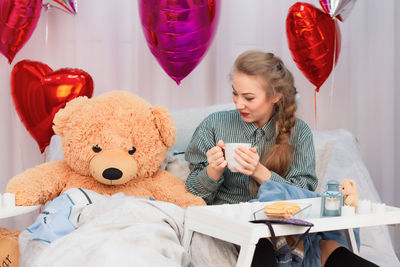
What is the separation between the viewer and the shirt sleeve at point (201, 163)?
1649 millimetres

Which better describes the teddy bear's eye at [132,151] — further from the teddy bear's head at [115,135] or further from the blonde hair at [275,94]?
the blonde hair at [275,94]

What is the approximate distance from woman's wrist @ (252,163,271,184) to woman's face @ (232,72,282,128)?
0.61 ft

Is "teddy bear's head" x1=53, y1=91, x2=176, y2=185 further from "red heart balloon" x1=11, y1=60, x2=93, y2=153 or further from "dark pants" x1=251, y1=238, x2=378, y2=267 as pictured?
"dark pants" x1=251, y1=238, x2=378, y2=267

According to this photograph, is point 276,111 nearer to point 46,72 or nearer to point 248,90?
point 248,90

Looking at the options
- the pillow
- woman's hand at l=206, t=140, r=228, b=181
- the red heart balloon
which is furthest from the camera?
the red heart balloon

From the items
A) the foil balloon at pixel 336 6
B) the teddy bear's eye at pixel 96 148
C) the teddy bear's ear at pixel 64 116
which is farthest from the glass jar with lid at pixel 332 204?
the foil balloon at pixel 336 6

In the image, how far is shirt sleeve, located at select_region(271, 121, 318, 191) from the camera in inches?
66.1

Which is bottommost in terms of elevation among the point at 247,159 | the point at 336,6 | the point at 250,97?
the point at 247,159

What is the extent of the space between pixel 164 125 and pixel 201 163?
0.63 ft

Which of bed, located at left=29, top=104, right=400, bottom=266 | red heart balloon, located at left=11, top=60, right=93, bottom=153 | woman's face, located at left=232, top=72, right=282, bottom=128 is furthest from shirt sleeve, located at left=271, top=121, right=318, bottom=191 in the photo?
red heart balloon, located at left=11, top=60, right=93, bottom=153

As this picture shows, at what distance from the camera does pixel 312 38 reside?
7.00ft

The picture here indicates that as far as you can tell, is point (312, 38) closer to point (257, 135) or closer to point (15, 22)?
point (257, 135)

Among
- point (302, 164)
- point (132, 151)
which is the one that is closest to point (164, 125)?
point (132, 151)

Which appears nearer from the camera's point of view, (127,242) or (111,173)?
(127,242)
